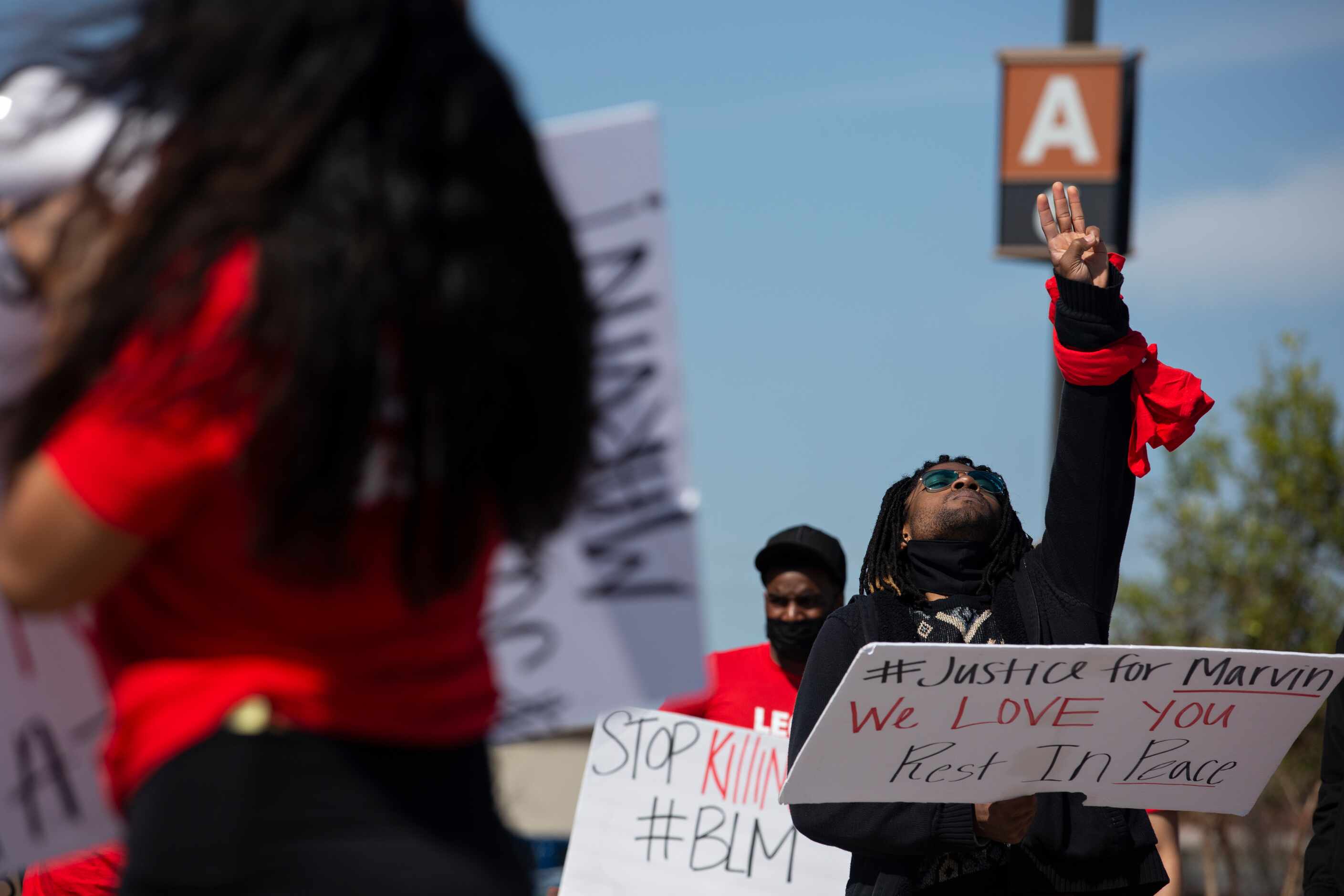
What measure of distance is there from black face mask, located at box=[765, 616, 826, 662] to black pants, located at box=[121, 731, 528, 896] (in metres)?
3.60

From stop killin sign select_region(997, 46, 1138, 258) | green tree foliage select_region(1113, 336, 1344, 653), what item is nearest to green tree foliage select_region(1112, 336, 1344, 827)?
green tree foliage select_region(1113, 336, 1344, 653)

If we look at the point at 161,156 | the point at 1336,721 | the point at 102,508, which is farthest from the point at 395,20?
the point at 1336,721

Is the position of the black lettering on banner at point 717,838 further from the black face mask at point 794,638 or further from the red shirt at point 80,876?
the red shirt at point 80,876

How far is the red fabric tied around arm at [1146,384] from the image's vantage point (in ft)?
11.0

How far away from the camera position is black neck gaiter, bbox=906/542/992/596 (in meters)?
3.76

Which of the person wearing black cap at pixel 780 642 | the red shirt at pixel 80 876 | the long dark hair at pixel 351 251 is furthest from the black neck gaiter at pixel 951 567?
the red shirt at pixel 80 876

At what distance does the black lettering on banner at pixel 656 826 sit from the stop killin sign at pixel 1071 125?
3451 millimetres

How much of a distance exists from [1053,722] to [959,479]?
868mm

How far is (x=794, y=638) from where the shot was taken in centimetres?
535

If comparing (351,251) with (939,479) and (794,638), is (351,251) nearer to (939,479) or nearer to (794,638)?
(939,479)

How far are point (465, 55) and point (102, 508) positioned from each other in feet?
2.00

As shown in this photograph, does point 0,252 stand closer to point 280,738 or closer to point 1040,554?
point 280,738

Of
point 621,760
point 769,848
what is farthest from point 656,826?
point 769,848

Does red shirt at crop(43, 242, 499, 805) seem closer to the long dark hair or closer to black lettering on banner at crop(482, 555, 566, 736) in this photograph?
the long dark hair
